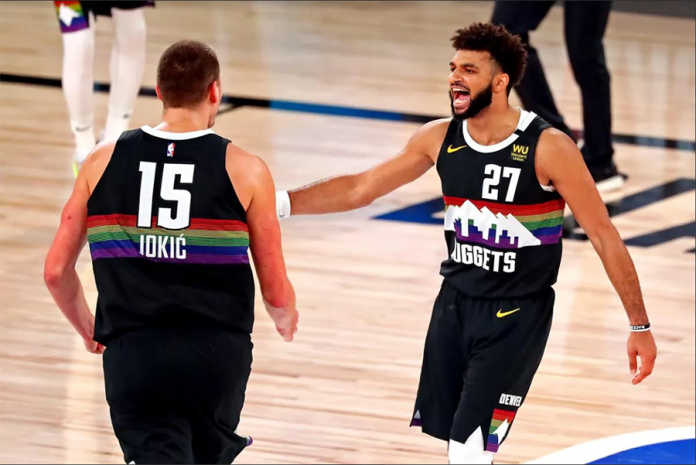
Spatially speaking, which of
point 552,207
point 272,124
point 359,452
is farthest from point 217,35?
point 552,207

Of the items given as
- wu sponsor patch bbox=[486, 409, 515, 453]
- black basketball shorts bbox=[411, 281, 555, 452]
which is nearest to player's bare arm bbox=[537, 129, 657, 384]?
black basketball shorts bbox=[411, 281, 555, 452]

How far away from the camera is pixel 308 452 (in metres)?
4.54

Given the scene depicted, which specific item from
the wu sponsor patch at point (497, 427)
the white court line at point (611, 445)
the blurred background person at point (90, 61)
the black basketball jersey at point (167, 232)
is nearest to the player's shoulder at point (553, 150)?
the wu sponsor patch at point (497, 427)

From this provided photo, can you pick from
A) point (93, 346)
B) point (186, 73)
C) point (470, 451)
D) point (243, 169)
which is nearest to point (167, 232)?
point (243, 169)

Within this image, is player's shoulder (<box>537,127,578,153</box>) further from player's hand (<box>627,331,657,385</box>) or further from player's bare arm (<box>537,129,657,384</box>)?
player's hand (<box>627,331,657,385</box>)

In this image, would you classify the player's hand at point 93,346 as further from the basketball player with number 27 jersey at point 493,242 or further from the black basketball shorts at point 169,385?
the basketball player with number 27 jersey at point 493,242

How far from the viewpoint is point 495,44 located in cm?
362

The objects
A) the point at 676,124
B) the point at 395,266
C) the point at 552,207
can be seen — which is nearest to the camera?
the point at 552,207

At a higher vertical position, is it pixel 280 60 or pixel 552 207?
pixel 552 207

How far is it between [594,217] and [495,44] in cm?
51

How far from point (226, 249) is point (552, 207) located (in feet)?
3.38

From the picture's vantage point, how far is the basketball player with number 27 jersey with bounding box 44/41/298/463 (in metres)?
3.01

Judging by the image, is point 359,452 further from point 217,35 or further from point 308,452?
point 217,35

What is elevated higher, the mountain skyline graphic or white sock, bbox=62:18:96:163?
the mountain skyline graphic
